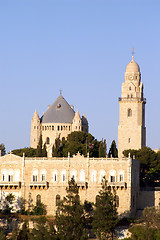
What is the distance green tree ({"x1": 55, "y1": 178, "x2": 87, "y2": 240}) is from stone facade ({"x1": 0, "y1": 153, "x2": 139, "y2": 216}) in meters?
7.94

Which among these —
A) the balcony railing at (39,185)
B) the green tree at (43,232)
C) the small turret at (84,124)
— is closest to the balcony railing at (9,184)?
the balcony railing at (39,185)

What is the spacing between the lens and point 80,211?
10544cm

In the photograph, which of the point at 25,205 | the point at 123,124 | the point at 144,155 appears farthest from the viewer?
the point at 123,124

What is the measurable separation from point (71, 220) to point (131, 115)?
169 ft

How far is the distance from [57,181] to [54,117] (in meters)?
63.4

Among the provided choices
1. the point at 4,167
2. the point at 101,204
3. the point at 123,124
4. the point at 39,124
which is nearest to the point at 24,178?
the point at 4,167

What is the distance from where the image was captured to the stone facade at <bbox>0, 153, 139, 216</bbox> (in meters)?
117

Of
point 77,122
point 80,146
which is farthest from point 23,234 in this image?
point 77,122

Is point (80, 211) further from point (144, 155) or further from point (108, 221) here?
point (144, 155)

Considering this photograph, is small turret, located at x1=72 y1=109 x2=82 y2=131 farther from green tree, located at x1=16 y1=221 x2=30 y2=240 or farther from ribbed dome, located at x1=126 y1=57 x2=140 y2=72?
green tree, located at x1=16 y1=221 x2=30 y2=240

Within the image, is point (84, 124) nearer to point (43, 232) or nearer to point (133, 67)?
point (133, 67)

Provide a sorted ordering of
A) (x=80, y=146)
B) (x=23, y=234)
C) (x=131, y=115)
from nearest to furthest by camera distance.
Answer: (x=23, y=234), (x=80, y=146), (x=131, y=115)

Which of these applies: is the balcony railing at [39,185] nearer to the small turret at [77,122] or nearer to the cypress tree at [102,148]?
the cypress tree at [102,148]

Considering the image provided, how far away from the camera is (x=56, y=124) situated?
584ft
